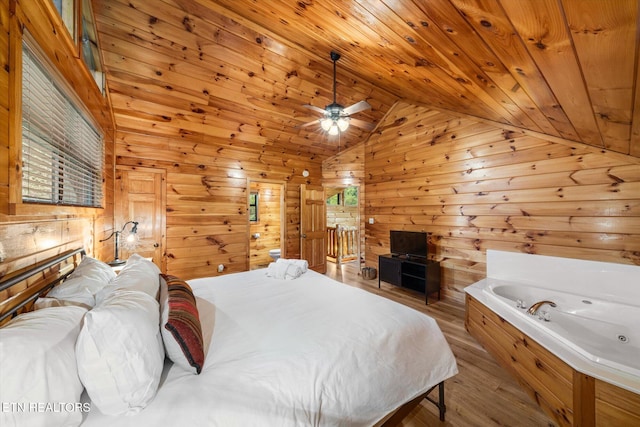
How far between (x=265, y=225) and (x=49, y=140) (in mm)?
4954

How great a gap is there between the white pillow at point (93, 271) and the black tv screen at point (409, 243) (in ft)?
12.3

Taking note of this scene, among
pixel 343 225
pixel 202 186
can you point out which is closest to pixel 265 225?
pixel 202 186

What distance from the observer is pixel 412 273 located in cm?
391

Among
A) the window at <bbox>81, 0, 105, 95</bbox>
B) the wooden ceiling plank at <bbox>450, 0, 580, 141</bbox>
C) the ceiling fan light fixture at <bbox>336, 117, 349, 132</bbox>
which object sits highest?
the window at <bbox>81, 0, 105, 95</bbox>

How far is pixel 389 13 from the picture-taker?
152 centimetres

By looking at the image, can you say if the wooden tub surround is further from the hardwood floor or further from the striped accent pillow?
the striped accent pillow

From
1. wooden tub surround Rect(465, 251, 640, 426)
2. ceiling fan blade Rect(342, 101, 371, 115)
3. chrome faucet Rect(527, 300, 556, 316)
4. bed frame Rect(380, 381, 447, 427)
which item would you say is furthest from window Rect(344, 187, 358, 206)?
bed frame Rect(380, 381, 447, 427)

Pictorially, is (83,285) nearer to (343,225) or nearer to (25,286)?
(25,286)

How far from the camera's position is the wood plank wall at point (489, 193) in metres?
2.40

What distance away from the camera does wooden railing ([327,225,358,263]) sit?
256 inches

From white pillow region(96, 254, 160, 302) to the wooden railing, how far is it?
5030 millimetres

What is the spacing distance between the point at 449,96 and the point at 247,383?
3.43 metres

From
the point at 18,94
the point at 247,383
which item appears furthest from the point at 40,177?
the point at 247,383

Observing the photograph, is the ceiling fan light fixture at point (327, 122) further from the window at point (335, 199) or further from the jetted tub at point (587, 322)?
the window at point (335, 199)
